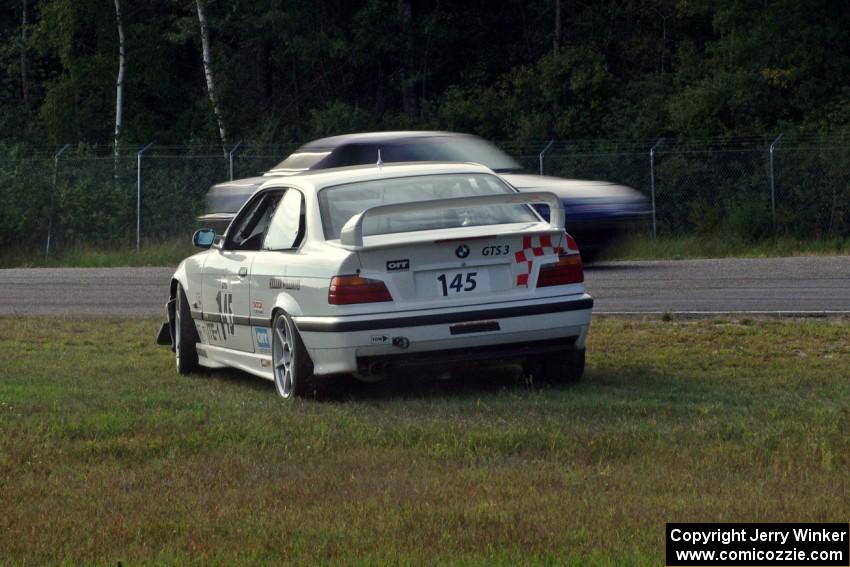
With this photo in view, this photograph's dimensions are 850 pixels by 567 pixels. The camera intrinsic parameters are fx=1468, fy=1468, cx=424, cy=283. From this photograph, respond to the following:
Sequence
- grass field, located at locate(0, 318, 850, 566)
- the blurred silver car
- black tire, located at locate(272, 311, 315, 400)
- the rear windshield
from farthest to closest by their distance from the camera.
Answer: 1. the blurred silver car
2. the rear windshield
3. black tire, located at locate(272, 311, 315, 400)
4. grass field, located at locate(0, 318, 850, 566)

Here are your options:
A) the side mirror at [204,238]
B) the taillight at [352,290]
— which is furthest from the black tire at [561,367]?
the side mirror at [204,238]

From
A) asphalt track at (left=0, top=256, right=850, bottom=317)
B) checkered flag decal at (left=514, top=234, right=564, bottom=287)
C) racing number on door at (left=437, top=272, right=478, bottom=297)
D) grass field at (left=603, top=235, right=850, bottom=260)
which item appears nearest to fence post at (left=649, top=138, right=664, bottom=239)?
grass field at (left=603, top=235, right=850, bottom=260)

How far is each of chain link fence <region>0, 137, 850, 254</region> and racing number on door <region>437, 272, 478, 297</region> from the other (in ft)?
61.8

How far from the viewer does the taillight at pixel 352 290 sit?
8453 mm

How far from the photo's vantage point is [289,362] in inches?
A: 352

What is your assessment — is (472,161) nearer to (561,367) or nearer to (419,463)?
(561,367)

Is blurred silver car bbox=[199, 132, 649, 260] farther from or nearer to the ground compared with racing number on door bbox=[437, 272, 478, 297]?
nearer to the ground

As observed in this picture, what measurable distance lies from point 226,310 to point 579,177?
20.0 metres

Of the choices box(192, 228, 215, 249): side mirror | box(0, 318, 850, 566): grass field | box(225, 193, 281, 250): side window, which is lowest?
box(0, 318, 850, 566): grass field

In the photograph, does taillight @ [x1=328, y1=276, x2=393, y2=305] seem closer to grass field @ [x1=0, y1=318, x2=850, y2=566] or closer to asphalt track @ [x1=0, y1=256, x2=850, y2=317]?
grass field @ [x1=0, y1=318, x2=850, y2=566]

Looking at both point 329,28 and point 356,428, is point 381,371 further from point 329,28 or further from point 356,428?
point 329,28

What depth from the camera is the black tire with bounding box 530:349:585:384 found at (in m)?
9.09

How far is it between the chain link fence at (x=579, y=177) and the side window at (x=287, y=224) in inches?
711

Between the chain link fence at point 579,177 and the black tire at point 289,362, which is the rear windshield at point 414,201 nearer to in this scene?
the black tire at point 289,362
